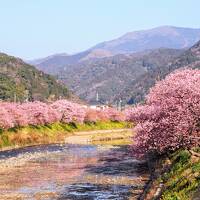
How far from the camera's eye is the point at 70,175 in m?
54.9

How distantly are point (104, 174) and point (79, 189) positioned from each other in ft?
32.7

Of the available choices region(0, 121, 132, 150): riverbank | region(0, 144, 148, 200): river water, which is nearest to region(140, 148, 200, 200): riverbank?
region(0, 144, 148, 200): river water

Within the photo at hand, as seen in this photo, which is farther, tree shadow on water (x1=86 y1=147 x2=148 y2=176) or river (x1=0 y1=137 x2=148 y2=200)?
tree shadow on water (x1=86 y1=147 x2=148 y2=176)

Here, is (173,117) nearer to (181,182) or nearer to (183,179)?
(183,179)

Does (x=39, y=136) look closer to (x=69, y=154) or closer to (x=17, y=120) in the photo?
(x=17, y=120)

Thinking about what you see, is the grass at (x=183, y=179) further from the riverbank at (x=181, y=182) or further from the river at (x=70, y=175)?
the river at (x=70, y=175)

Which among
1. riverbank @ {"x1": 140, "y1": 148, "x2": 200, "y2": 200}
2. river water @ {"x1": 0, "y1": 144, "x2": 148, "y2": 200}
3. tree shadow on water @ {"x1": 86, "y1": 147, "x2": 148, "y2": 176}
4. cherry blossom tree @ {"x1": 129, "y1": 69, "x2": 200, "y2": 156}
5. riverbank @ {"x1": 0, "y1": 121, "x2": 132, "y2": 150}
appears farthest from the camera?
riverbank @ {"x1": 0, "y1": 121, "x2": 132, "y2": 150}

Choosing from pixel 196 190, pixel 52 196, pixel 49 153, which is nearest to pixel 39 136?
pixel 49 153

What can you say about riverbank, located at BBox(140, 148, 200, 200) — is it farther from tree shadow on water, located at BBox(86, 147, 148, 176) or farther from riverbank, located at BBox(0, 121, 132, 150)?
riverbank, located at BBox(0, 121, 132, 150)

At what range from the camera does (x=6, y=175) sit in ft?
180

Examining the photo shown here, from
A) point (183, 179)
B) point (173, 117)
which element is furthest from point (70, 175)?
point (183, 179)

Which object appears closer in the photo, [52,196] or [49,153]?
[52,196]

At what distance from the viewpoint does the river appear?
141ft

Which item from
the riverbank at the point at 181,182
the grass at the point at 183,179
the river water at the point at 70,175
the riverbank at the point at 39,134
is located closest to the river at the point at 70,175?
the river water at the point at 70,175
